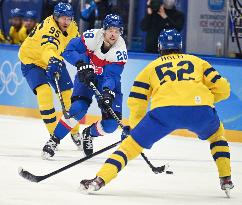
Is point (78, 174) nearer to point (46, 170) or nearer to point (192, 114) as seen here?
point (46, 170)

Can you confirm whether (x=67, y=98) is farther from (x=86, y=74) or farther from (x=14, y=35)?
(x=14, y=35)

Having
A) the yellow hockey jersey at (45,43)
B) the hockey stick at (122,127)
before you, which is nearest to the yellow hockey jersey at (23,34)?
the yellow hockey jersey at (45,43)

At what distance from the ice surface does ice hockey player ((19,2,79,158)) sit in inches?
15.4

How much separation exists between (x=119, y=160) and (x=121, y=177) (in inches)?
41.7

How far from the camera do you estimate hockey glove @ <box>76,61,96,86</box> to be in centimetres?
687

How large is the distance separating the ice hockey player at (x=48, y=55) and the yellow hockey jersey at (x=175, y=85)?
208 cm

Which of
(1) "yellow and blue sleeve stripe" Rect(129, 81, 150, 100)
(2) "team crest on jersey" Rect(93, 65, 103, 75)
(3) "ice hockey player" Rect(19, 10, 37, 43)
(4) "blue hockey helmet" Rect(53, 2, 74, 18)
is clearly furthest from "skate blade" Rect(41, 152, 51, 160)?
(3) "ice hockey player" Rect(19, 10, 37, 43)

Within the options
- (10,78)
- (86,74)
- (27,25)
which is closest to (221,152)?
(86,74)

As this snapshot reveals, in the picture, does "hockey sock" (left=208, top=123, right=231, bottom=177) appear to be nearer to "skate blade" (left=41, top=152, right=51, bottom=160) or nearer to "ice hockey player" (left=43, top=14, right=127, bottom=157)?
"ice hockey player" (left=43, top=14, right=127, bottom=157)

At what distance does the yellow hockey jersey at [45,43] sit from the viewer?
763 centimetres

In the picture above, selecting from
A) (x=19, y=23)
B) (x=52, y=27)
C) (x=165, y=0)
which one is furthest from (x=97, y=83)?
(x=19, y=23)

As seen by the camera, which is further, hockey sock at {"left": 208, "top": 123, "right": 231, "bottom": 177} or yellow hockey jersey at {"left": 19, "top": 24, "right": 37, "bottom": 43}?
yellow hockey jersey at {"left": 19, "top": 24, "right": 37, "bottom": 43}

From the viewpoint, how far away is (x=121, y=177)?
6395mm

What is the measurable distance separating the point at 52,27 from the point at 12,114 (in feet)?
10.2
